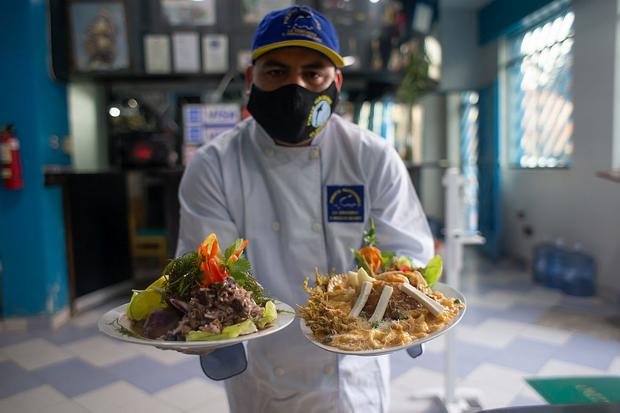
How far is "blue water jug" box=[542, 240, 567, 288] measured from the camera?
4.77 m

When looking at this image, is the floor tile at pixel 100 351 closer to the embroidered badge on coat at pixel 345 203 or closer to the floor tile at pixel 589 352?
the embroidered badge on coat at pixel 345 203

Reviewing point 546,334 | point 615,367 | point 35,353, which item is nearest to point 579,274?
point 546,334

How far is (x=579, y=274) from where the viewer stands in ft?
15.0

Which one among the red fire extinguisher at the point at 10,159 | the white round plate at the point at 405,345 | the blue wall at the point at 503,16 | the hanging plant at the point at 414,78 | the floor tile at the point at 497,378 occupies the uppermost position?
the blue wall at the point at 503,16

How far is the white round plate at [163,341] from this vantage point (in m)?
0.81

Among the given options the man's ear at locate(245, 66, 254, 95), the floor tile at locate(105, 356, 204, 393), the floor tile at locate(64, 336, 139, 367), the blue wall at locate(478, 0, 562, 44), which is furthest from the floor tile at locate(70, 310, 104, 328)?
the blue wall at locate(478, 0, 562, 44)

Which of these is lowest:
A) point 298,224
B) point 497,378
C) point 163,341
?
point 497,378

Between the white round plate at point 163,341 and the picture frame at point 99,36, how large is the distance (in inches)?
157

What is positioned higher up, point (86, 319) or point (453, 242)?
point (453, 242)

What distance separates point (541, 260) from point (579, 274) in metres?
0.58

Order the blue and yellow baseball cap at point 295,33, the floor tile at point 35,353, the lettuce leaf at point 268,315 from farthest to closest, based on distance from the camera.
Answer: the floor tile at point 35,353
the blue and yellow baseball cap at point 295,33
the lettuce leaf at point 268,315

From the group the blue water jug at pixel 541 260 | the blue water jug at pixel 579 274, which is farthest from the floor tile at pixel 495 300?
the blue water jug at pixel 541 260

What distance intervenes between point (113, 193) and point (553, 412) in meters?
4.62

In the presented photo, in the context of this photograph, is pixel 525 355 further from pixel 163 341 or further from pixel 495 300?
pixel 163 341
